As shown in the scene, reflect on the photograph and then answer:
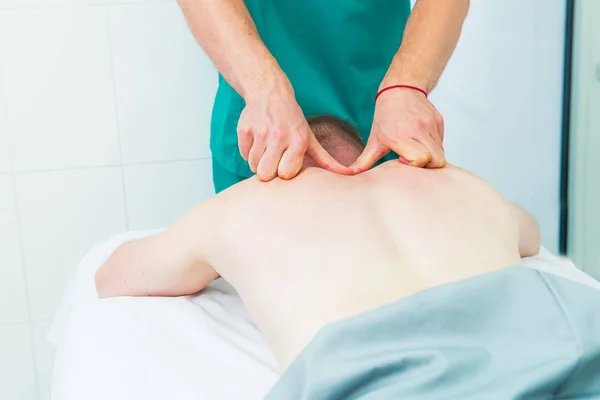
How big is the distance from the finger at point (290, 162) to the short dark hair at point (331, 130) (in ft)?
0.60

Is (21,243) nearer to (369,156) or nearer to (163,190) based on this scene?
(163,190)

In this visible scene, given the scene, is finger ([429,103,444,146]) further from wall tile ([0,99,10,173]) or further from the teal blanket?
wall tile ([0,99,10,173])

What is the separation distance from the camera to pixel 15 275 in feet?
6.47

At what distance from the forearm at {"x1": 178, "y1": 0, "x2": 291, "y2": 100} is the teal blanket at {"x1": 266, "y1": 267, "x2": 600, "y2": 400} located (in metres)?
0.55

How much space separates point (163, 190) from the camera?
199cm

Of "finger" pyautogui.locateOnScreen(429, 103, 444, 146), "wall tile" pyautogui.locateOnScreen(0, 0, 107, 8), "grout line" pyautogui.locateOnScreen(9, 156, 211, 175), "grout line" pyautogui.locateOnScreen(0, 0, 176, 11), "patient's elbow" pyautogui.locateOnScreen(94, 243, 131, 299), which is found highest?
"wall tile" pyautogui.locateOnScreen(0, 0, 107, 8)

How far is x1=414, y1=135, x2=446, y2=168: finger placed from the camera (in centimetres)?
121

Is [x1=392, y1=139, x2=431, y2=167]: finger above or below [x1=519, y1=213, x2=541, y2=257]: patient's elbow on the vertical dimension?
above

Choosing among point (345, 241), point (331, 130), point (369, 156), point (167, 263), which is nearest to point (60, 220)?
point (167, 263)

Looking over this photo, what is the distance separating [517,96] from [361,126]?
2.61ft

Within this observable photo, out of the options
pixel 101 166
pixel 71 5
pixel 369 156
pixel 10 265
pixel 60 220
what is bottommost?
pixel 10 265

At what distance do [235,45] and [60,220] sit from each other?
903 mm

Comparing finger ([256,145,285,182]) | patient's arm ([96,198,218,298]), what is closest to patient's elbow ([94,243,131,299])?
patient's arm ([96,198,218,298])

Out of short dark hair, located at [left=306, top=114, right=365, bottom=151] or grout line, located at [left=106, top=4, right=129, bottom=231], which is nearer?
short dark hair, located at [left=306, top=114, right=365, bottom=151]
